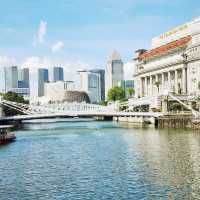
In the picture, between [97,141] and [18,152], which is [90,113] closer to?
[97,141]

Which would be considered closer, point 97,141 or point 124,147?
point 124,147

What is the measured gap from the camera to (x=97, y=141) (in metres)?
68.4

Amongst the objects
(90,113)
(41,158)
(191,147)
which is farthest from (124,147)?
(90,113)

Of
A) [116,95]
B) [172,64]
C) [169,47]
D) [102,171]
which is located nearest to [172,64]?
[172,64]

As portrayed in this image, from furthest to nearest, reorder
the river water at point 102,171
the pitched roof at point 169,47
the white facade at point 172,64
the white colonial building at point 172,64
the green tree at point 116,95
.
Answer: the green tree at point 116,95 → the pitched roof at point 169,47 → the white facade at point 172,64 → the white colonial building at point 172,64 → the river water at point 102,171

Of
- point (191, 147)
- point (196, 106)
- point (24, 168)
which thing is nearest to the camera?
point (24, 168)

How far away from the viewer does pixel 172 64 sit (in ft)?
427

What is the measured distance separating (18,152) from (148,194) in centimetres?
2669

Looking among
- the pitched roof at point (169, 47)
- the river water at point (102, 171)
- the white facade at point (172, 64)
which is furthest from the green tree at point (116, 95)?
the river water at point (102, 171)

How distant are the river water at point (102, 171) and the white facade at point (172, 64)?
58.0m

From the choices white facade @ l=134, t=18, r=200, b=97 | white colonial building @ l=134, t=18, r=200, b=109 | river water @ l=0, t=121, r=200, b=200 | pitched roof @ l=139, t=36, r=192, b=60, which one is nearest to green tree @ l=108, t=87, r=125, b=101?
white facade @ l=134, t=18, r=200, b=97

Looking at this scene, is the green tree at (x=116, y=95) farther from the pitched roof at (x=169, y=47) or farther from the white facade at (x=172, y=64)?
the pitched roof at (x=169, y=47)

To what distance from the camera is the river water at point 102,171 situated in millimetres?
33938

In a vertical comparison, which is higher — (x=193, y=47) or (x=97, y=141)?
(x=193, y=47)
